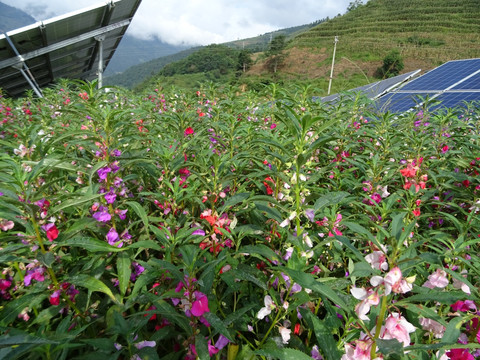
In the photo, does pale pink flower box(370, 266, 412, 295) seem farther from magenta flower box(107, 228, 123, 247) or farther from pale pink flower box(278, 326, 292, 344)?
magenta flower box(107, 228, 123, 247)

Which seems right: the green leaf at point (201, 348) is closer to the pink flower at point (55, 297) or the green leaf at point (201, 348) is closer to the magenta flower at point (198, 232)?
the magenta flower at point (198, 232)

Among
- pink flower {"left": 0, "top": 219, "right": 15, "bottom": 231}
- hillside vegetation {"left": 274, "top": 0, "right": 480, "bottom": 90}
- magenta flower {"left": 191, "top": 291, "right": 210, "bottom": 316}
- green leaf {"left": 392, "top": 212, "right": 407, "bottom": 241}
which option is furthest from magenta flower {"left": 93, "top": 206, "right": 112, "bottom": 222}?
hillside vegetation {"left": 274, "top": 0, "right": 480, "bottom": 90}

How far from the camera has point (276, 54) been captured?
59125mm

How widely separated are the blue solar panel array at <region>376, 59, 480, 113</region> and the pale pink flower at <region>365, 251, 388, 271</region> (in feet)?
21.5

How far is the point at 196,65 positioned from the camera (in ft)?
330

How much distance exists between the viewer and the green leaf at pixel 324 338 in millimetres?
1001

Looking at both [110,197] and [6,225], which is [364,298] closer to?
[110,197]


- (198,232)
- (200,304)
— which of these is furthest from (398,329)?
(198,232)

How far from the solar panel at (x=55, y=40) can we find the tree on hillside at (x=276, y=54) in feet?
157

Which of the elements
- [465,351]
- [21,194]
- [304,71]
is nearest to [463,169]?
[465,351]

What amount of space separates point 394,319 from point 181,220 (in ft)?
4.62

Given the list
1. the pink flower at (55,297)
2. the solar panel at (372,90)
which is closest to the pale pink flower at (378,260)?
the pink flower at (55,297)

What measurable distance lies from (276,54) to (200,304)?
65371 mm

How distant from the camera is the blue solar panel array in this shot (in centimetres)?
716
